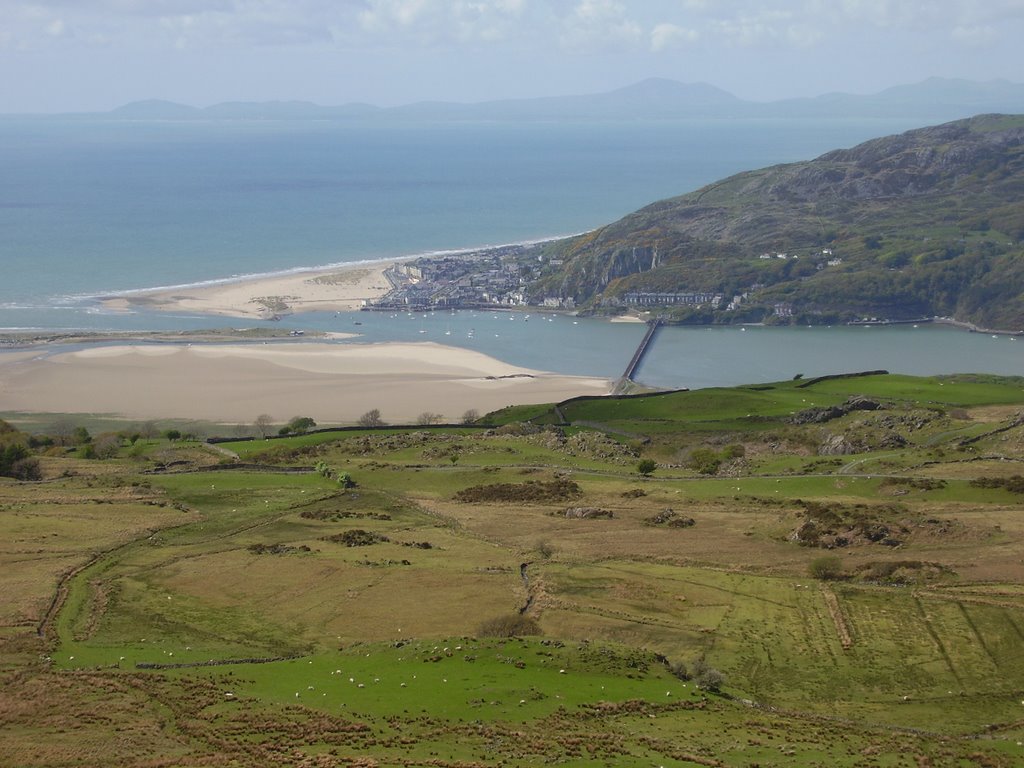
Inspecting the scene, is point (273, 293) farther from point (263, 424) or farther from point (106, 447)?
point (106, 447)

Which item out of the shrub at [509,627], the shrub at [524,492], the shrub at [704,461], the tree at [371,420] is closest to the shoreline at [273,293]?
the tree at [371,420]

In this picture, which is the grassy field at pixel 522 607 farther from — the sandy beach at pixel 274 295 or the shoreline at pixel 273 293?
the shoreline at pixel 273 293

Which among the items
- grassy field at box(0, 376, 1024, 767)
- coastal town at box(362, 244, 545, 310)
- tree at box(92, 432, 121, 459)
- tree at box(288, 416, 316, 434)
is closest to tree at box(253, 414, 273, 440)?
tree at box(288, 416, 316, 434)

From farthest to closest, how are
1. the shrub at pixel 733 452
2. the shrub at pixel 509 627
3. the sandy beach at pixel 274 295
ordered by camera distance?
the sandy beach at pixel 274 295
the shrub at pixel 733 452
the shrub at pixel 509 627

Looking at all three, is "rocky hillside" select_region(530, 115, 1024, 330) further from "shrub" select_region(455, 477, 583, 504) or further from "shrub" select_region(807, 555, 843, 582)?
"shrub" select_region(807, 555, 843, 582)

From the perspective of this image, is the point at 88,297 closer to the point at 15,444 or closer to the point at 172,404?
the point at 172,404
